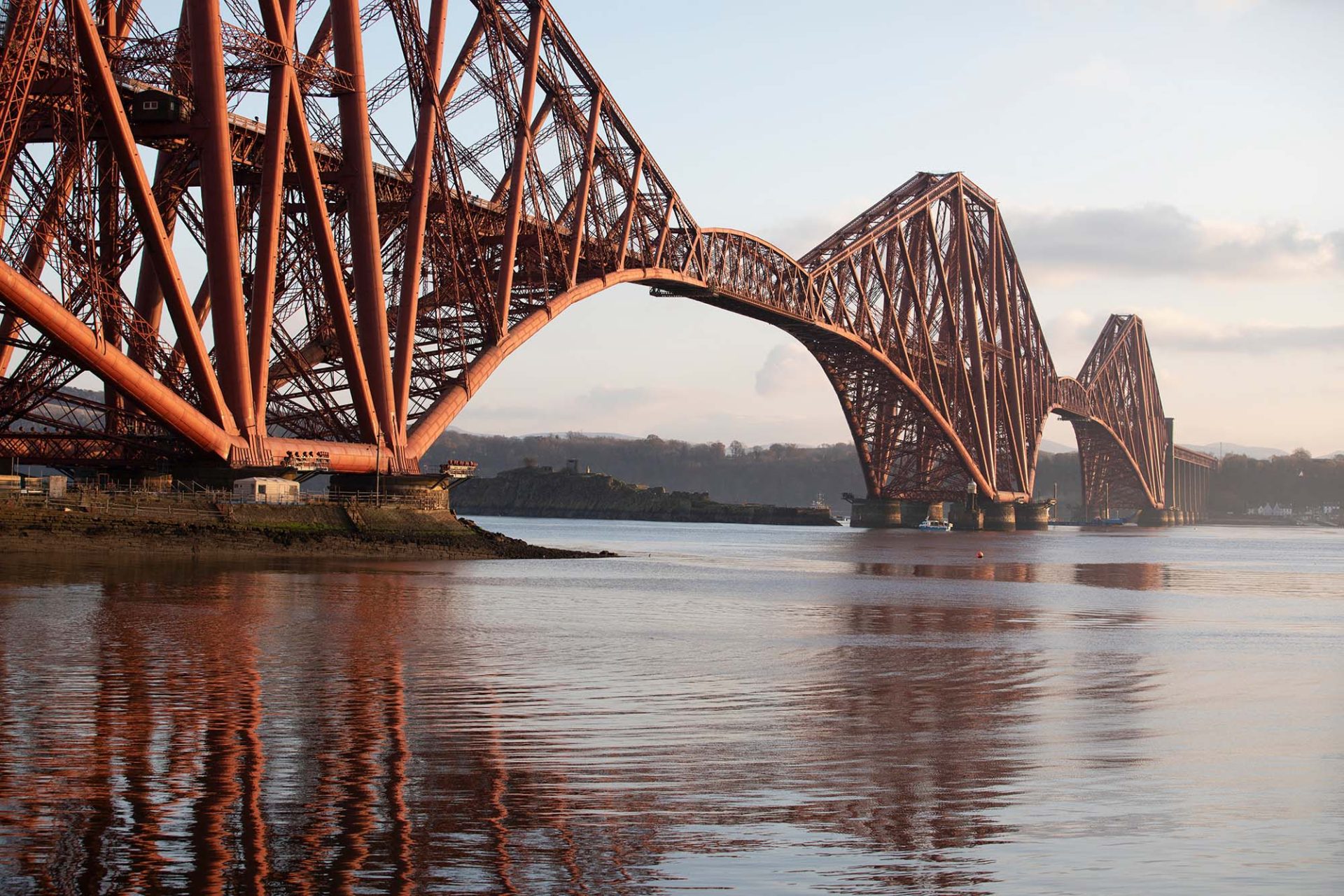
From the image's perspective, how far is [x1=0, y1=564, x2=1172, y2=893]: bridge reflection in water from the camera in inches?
359

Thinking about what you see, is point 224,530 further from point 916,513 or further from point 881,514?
point 916,513

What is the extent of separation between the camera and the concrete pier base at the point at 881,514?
129875 millimetres

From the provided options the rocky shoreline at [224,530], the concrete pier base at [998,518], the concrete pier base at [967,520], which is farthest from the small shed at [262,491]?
the concrete pier base at [998,518]

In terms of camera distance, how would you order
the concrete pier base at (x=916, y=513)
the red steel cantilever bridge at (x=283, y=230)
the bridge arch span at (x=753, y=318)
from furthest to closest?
the concrete pier base at (x=916, y=513) < the bridge arch span at (x=753, y=318) < the red steel cantilever bridge at (x=283, y=230)

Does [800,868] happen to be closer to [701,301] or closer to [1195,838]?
[1195,838]

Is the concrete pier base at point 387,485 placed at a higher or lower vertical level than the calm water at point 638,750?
higher

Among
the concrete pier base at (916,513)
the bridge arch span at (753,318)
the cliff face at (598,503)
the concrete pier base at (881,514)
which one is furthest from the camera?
the cliff face at (598,503)

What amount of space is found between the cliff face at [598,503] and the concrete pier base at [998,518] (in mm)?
27980

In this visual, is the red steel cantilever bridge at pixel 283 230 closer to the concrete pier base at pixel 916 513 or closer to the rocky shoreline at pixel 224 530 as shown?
the rocky shoreline at pixel 224 530

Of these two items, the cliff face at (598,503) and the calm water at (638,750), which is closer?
the calm water at (638,750)

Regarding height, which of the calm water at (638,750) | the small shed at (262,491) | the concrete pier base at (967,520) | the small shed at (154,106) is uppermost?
the small shed at (154,106)

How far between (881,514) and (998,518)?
42.1ft

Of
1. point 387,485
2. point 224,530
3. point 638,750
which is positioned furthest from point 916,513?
point 638,750

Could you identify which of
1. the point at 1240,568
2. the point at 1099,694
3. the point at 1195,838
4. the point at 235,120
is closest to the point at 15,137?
the point at 235,120
